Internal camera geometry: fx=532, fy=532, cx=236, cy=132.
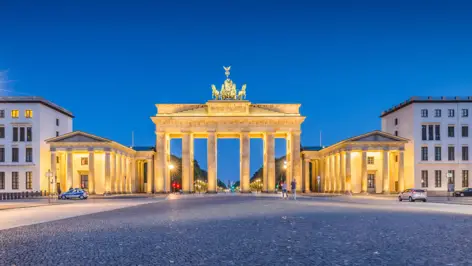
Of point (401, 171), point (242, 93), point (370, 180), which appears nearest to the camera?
point (401, 171)

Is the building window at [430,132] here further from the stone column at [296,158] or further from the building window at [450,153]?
the stone column at [296,158]

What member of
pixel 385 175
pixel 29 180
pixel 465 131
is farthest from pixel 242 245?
pixel 465 131

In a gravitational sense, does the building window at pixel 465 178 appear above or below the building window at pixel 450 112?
below

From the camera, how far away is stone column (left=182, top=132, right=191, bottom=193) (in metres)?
96.9

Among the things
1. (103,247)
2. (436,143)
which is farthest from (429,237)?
(436,143)

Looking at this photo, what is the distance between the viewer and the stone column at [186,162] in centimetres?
9694

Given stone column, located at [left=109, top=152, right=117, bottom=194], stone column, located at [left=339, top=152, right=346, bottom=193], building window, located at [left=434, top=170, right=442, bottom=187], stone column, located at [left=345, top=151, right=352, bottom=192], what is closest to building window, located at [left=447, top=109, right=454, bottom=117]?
building window, located at [left=434, top=170, right=442, bottom=187]

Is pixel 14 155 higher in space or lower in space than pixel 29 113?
lower

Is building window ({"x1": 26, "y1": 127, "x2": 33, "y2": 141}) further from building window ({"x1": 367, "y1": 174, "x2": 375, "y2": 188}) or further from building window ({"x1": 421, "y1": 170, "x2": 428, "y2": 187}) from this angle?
building window ({"x1": 421, "y1": 170, "x2": 428, "y2": 187})

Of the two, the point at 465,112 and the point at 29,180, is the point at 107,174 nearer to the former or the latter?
the point at 29,180

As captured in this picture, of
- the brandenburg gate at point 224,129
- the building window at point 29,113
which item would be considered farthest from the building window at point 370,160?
the building window at point 29,113

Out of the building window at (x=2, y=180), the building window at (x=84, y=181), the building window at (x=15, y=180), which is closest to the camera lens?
the building window at (x=15, y=180)

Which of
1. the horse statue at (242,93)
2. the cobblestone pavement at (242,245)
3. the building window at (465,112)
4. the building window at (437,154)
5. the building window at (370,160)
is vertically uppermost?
the horse statue at (242,93)

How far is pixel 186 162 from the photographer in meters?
97.4
